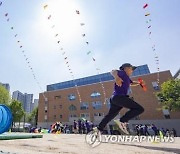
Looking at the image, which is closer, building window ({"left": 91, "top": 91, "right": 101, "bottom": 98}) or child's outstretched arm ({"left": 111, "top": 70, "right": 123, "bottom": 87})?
child's outstretched arm ({"left": 111, "top": 70, "right": 123, "bottom": 87})

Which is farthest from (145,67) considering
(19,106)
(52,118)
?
(19,106)

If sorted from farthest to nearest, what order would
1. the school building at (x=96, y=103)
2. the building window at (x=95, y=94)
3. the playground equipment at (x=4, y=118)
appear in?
the building window at (x=95, y=94) < the school building at (x=96, y=103) < the playground equipment at (x=4, y=118)

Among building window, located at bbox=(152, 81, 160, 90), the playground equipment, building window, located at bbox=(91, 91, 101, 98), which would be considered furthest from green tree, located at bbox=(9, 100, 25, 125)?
the playground equipment

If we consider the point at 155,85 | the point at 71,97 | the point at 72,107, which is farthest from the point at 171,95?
the point at 71,97

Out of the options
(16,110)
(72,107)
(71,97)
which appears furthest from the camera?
(71,97)

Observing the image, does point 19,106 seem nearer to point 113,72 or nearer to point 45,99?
point 45,99

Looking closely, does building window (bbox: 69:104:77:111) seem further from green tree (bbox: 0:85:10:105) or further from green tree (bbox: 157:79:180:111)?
green tree (bbox: 157:79:180:111)

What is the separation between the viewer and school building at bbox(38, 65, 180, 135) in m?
41.8

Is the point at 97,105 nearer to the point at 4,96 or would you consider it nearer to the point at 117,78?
the point at 4,96

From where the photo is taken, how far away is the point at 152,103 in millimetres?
42969

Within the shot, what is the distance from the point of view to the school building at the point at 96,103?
1644 inches

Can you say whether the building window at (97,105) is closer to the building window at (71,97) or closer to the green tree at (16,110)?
the building window at (71,97)

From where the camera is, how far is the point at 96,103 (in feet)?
164

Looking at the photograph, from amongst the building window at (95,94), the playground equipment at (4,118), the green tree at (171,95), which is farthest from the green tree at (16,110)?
the playground equipment at (4,118)
